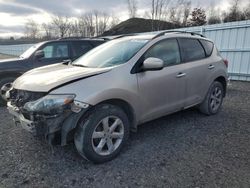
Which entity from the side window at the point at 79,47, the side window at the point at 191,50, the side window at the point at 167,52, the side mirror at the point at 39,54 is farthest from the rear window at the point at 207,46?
the side mirror at the point at 39,54

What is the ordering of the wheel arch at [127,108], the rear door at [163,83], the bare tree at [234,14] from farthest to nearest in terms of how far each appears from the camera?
the bare tree at [234,14], the rear door at [163,83], the wheel arch at [127,108]

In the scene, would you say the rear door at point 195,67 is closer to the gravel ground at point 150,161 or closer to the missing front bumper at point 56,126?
the gravel ground at point 150,161

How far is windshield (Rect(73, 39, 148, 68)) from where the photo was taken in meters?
3.46

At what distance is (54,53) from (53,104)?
175 inches

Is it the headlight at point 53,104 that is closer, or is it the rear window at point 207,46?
the headlight at point 53,104

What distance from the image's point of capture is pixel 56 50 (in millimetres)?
6766

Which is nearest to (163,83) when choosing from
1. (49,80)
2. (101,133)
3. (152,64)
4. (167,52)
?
(152,64)

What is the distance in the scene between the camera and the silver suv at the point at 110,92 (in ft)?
8.89

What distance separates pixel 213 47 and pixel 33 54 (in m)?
4.73

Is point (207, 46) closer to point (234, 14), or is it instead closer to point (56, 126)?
point (56, 126)

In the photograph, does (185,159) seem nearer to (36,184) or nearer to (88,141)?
(88,141)

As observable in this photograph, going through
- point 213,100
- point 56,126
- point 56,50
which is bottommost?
point 213,100

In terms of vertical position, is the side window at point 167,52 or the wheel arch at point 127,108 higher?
the side window at point 167,52

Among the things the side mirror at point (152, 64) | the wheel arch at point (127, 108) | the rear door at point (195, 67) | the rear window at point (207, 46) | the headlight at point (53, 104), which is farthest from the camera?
the rear window at point (207, 46)
